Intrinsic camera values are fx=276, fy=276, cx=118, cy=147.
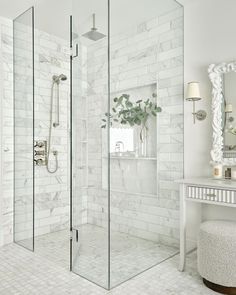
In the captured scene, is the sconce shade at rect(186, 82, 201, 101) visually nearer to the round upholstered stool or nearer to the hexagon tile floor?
the round upholstered stool

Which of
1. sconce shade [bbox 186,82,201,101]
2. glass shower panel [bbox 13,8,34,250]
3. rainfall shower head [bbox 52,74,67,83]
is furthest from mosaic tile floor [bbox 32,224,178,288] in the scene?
rainfall shower head [bbox 52,74,67,83]

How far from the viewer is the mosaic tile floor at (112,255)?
2113mm

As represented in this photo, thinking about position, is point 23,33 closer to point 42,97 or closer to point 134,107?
point 42,97

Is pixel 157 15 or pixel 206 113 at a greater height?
pixel 157 15

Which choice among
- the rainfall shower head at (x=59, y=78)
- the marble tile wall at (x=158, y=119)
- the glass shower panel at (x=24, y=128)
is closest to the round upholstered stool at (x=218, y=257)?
the marble tile wall at (x=158, y=119)

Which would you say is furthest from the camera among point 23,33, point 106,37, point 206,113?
point 23,33

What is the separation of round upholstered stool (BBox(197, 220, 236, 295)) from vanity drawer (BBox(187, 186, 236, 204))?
21cm

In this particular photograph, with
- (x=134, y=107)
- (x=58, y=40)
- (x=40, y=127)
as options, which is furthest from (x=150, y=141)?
(x=58, y=40)

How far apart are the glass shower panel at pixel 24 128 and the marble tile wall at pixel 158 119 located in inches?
43.5

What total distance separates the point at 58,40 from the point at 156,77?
1.48m

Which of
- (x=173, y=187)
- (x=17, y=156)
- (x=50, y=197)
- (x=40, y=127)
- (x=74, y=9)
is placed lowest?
(x=50, y=197)

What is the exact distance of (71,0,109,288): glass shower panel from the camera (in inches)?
80.2

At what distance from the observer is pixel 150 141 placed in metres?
2.41

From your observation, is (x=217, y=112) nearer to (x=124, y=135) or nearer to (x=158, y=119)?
(x=158, y=119)
